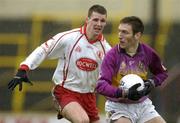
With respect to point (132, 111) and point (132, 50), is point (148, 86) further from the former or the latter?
point (132, 50)

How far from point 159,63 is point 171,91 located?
512 centimetres

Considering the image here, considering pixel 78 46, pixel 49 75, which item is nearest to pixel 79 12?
pixel 49 75

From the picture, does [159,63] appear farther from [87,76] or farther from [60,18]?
[60,18]

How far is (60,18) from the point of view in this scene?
17.1 meters

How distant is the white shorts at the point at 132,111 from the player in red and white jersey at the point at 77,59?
0.79 m

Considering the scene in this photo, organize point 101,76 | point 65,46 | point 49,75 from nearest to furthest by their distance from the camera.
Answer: point 101,76, point 65,46, point 49,75

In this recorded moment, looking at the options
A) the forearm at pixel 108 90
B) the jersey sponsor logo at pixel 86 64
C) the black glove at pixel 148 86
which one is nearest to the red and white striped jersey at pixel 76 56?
the jersey sponsor logo at pixel 86 64

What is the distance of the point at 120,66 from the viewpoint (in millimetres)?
9000

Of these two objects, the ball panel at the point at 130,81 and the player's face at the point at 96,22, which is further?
the player's face at the point at 96,22

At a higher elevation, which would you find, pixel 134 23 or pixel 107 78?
pixel 134 23

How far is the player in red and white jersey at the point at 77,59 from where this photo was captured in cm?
988

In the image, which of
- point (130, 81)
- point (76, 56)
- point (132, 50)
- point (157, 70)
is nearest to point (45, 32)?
point (76, 56)

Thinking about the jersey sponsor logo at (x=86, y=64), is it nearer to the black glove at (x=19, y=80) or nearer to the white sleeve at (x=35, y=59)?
the white sleeve at (x=35, y=59)

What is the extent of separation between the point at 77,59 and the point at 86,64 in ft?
0.38
